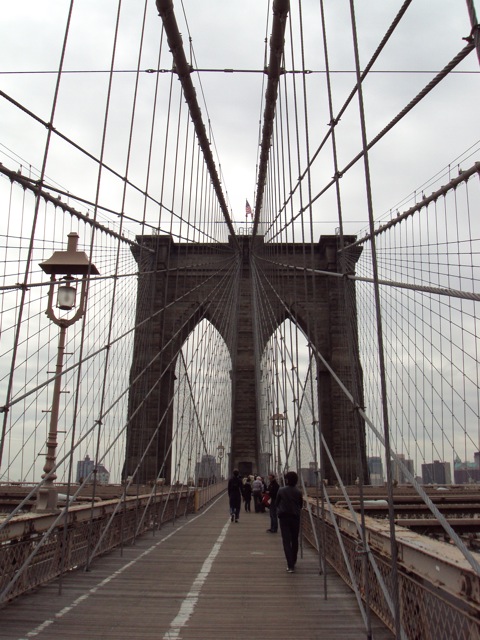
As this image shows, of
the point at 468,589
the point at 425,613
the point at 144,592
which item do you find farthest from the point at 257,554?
the point at 468,589

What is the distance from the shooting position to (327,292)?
3177 cm

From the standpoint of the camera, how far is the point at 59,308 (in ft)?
20.0

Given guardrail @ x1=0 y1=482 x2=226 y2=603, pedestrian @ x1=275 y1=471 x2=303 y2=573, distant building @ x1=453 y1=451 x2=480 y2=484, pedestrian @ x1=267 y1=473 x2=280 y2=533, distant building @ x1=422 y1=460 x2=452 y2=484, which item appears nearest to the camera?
guardrail @ x1=0 y1=482 x2=226 y2=603

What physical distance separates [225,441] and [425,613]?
25.3 meters

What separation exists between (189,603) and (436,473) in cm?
1012

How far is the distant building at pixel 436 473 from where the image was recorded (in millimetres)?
12226

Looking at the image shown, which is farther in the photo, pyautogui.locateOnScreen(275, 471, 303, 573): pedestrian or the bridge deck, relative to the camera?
pyautogui.locateOnScreen(275, 471, 303, 573): pedestrian

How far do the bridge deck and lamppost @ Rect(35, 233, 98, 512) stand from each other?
755mm

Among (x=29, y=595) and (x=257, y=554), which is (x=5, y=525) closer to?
(x=29, y=595)

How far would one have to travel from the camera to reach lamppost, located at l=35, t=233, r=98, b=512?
17.6 ft

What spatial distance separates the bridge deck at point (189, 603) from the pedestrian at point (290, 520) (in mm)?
158

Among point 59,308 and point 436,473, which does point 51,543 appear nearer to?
point 59,308

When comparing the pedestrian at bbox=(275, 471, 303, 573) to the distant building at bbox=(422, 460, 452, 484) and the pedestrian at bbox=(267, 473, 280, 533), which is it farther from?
the distant building at bbox=(422, 460, 452, 484)

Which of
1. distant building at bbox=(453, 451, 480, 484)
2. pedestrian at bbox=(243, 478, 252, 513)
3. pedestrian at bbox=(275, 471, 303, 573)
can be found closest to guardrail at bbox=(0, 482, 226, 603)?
pedestrian at bbox=(275, 471, 303, 573)
